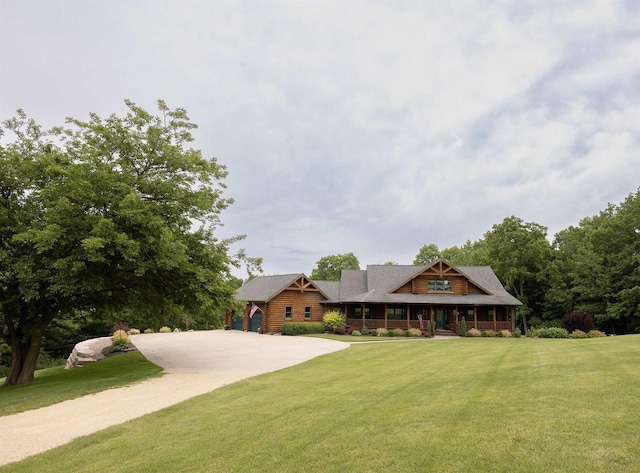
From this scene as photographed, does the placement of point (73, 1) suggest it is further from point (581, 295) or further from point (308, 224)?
point (581, 295)

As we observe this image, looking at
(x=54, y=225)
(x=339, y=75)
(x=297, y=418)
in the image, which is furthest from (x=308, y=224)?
(x=297, y=418)

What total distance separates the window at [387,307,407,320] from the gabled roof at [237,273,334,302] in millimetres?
6332

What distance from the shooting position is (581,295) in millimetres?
43562

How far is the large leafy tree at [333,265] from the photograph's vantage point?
7625 cm

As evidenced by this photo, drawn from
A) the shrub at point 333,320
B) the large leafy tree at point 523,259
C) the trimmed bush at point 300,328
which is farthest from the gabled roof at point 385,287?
the large leafy tree at point 523,259

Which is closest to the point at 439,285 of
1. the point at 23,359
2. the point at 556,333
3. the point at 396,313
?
→ the point at 396,313

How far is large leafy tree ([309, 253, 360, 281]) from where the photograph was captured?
76.2 metres

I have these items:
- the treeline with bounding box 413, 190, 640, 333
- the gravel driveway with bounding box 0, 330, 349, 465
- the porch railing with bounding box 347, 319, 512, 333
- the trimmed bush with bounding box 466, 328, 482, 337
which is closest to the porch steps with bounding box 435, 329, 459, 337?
the porch railing with bounding box 347, 319, 512, 333

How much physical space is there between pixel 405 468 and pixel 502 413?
2743 millimetres

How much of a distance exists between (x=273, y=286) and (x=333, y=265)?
36.1 metres

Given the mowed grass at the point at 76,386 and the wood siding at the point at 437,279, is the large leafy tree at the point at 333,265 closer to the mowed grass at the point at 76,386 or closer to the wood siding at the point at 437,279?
the wood siding at the point at 437,279

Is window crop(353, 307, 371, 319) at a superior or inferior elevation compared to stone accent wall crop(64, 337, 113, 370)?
superior

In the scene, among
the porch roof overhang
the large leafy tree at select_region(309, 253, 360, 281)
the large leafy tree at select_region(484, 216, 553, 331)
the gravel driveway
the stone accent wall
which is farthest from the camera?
the large leafy tree at select_region(309, 253, 360, 281)

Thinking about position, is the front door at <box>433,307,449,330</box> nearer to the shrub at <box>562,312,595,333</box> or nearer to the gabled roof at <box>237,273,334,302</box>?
the shrub at <box>562,312,595,333</box>
